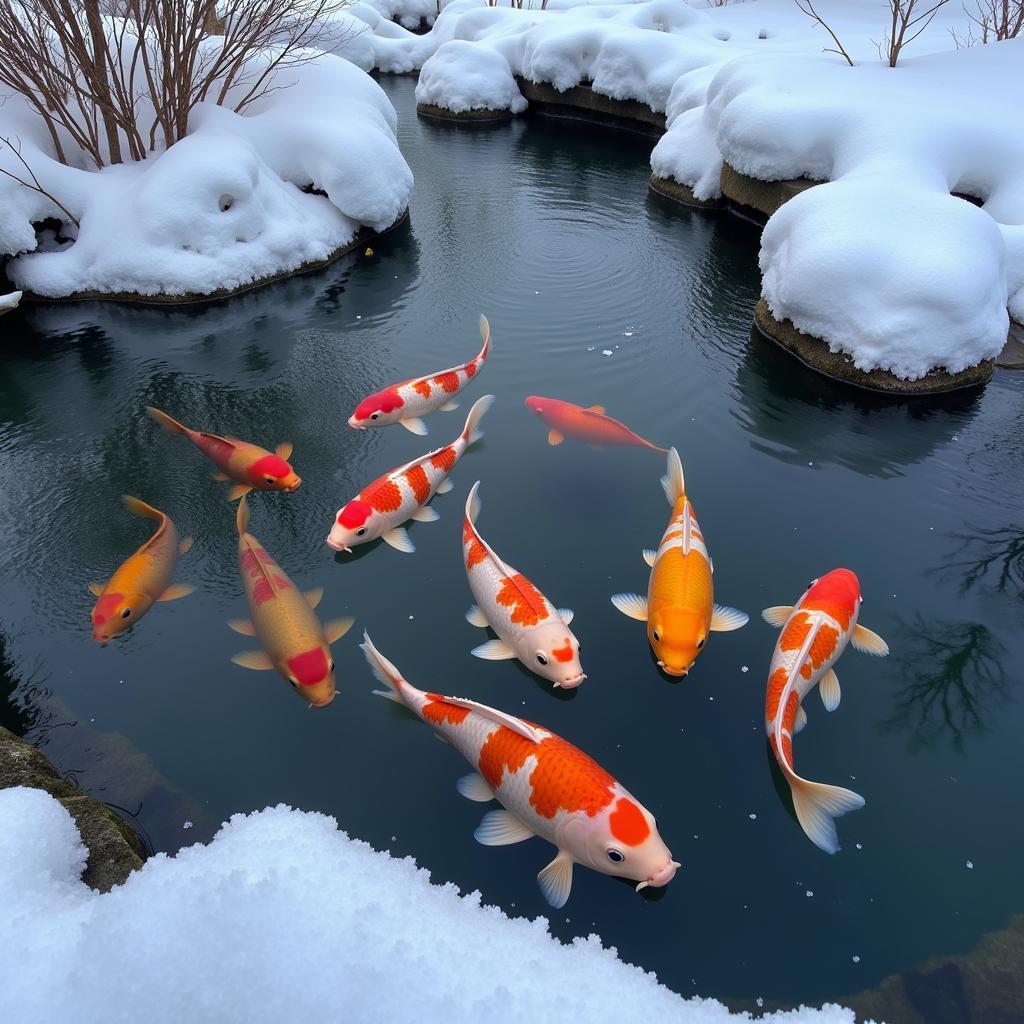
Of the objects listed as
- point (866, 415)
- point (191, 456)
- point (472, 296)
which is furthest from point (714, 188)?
point (191, 456)

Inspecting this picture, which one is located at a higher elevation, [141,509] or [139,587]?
[139,587]

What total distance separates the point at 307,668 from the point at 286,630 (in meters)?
0.30

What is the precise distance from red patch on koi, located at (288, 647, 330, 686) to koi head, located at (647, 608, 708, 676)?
2.04m

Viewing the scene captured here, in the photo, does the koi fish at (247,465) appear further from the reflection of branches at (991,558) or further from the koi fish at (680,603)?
the reflection of branches at (991,558)

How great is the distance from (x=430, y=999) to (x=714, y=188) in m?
12.5

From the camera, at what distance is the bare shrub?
30.8 feet

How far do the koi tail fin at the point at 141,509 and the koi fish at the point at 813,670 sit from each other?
180 inches

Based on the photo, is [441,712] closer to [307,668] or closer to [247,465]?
[307,668]

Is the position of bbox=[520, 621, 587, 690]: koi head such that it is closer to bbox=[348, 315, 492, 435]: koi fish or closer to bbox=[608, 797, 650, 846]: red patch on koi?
bbox=[608, 797, 650, 846]: red patch on koi

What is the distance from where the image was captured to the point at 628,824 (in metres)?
3.37

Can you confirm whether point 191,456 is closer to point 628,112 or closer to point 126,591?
point 126,591

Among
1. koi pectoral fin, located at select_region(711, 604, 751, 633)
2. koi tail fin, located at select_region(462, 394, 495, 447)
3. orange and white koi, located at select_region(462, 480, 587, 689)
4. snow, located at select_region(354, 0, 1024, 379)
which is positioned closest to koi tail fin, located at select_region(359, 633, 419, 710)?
orange and white koi, located at select_region(462, 480, 587, 689)

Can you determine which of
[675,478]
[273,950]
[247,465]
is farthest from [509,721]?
[247,465]

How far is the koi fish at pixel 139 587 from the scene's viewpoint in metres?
4.80
